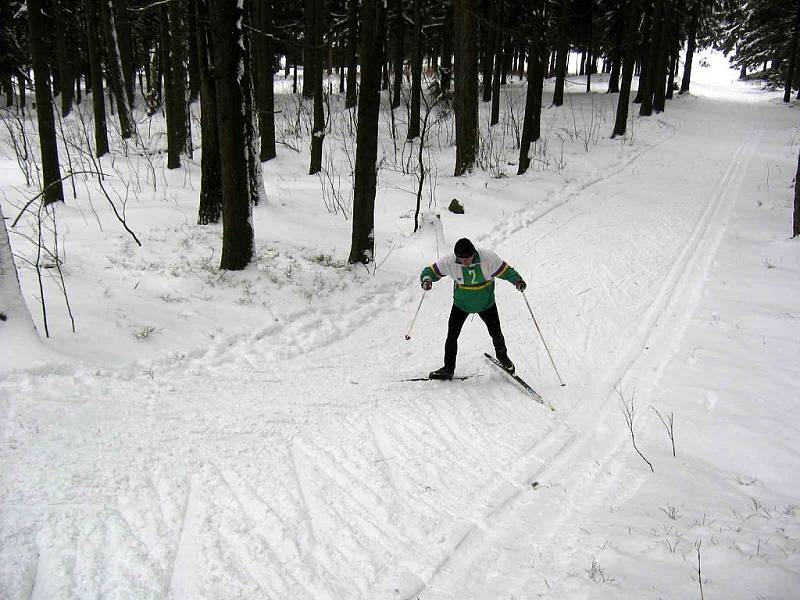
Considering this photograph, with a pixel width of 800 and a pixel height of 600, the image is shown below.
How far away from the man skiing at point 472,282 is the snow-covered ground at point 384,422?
580mm

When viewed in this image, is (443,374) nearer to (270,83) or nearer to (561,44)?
(270,83)

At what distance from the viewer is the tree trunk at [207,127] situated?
8.42 metres

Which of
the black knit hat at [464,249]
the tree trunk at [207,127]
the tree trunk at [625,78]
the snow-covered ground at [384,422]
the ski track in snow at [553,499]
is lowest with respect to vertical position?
the ski track in snow at [553,499]

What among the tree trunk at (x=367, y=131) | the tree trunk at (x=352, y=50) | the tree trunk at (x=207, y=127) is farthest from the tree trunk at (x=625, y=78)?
the tree trunk at (x=207, y=127)

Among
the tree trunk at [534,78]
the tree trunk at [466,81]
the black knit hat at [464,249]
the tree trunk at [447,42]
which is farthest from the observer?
the tree trunk at [447,42]

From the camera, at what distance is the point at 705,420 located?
18.6 feet

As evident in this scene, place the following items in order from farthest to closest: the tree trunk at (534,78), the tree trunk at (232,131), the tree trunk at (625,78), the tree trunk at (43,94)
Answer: the tree trunk at (625,78)
the tree trunk at (534,78)
the tree trunk at (43,94)
the tree trunk at (232,131)

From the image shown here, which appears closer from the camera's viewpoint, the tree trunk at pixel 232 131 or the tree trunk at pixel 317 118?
the tree trunk at pixel 232 131

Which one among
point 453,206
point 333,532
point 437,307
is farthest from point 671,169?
point 333,532

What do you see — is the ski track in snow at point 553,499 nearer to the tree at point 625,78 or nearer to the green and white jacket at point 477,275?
the green and white jacket at point 477,275

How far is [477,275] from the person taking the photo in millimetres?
6113

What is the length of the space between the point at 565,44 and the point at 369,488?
25.5 m

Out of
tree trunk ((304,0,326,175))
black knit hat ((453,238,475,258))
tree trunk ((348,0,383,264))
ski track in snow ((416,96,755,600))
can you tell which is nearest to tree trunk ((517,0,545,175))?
tree trunk ((304,0,326,175))

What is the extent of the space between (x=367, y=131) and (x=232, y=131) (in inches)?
87.8
